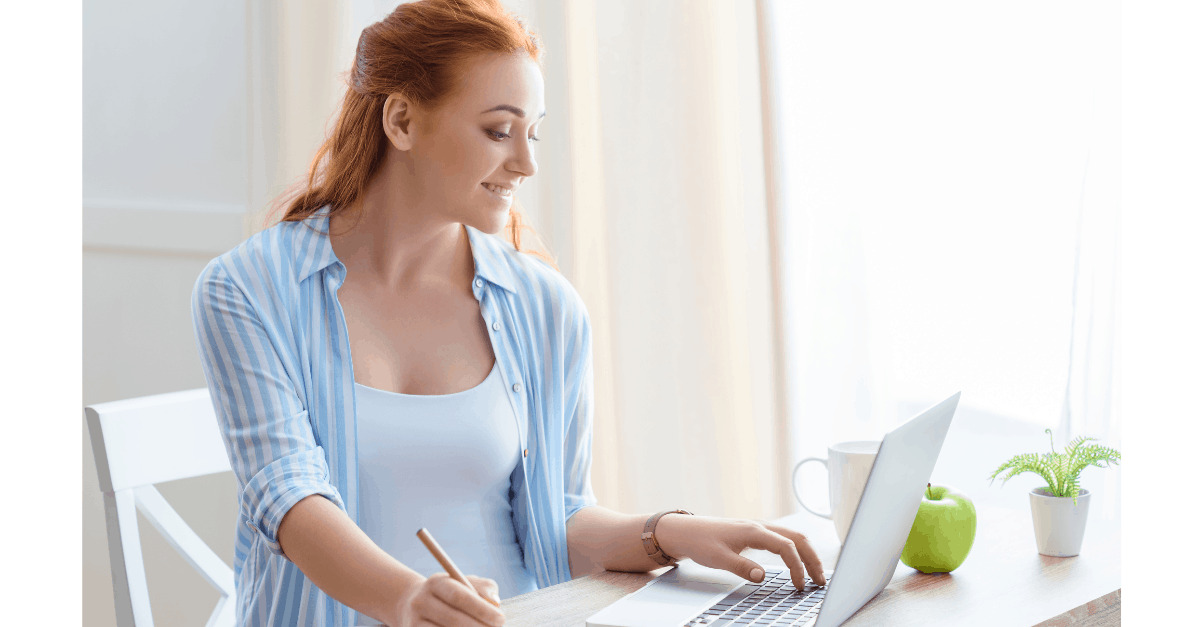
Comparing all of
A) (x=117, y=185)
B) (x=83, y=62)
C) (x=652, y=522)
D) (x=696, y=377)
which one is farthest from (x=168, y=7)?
(x=652, y=522)

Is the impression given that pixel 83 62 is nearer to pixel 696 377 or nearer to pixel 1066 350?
pixel 696 377

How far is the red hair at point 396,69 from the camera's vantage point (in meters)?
1.19

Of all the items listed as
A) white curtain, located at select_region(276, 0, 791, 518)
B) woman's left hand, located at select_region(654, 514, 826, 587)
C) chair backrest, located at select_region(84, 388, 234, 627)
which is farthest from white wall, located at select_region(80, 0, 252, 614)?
woman's left hand, located at select_region(654, 514, 826, 587)

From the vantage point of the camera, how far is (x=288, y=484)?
3.34 feet

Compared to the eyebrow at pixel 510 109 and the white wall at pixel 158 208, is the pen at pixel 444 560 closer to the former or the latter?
the eyebrow at pixel 510 109

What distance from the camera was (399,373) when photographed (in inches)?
47.9

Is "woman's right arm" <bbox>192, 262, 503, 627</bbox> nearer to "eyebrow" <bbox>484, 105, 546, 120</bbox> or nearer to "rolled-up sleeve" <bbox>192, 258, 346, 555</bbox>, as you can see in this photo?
"rolled-up sleeve" <bbox>192, 258, 346, 555</bbox>

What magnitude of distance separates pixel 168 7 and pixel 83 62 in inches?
8.4

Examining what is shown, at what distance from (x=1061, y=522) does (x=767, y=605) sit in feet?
1.08

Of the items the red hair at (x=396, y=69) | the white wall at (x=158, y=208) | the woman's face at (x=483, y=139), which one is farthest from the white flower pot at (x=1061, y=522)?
the white wall at (x=158, y=208)

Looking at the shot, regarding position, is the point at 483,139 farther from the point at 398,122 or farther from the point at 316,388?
the point at 316,388

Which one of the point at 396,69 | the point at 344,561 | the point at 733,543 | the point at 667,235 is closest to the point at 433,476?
the point at 344,561

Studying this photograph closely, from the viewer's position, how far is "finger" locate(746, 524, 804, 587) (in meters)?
0.98
